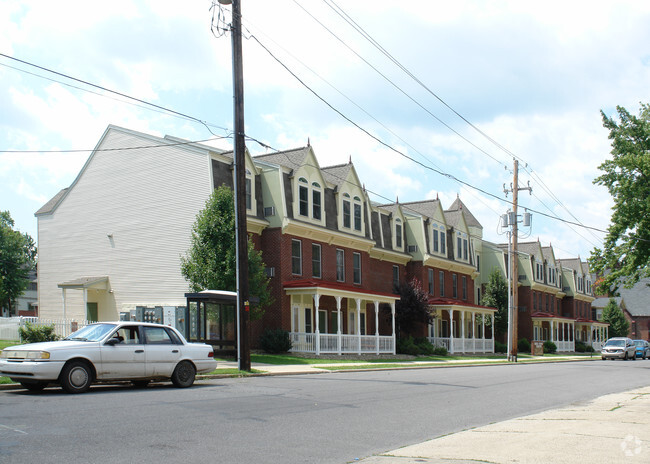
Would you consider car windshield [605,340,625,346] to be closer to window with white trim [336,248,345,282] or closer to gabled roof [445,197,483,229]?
gabled roof [445,197,483,229]

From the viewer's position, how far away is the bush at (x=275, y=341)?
30938 millimetres

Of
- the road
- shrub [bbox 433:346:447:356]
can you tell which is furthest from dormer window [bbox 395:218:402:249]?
the road

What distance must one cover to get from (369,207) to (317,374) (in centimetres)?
1945

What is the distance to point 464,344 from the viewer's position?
47281 mm

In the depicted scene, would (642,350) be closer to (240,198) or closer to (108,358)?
(240,198)

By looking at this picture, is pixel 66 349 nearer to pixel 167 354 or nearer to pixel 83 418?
pixel 167 354

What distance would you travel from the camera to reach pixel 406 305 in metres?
41.2

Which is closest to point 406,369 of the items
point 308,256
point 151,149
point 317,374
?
point 317,374

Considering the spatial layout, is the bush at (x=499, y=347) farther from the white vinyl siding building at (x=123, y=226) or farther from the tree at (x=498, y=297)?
the white vinyl siding building at (x=123, y=226)

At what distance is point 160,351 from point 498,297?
45.6m

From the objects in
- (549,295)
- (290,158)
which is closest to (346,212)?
(290,158)

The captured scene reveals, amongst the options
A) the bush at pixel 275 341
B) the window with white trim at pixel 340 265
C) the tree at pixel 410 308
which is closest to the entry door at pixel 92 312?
the bush at pixel 275 341

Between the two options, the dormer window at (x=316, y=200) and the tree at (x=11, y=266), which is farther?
the tree at (x=11, y=266)

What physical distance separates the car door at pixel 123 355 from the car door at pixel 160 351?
0.16 m
